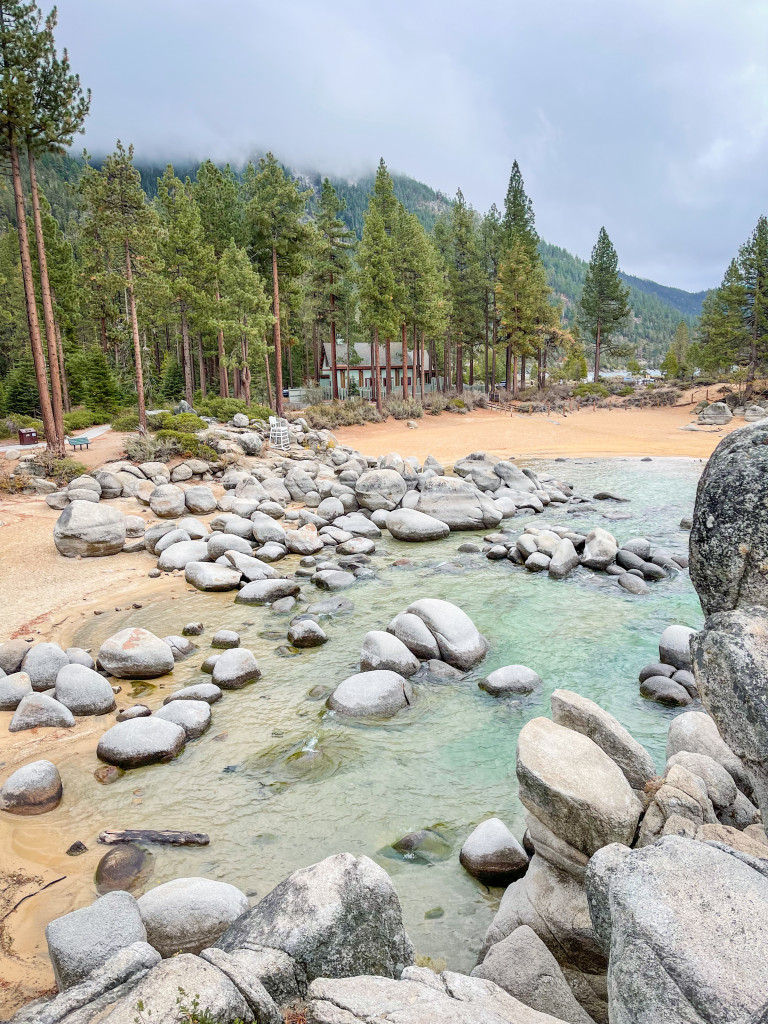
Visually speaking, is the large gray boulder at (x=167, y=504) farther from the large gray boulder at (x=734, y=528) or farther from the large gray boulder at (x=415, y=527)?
the large gray boulder at (x=734, y=528)

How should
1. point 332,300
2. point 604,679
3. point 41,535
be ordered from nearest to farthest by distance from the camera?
point 604,679 → point 41,535 → point 332,300

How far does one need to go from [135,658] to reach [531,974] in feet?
19.6

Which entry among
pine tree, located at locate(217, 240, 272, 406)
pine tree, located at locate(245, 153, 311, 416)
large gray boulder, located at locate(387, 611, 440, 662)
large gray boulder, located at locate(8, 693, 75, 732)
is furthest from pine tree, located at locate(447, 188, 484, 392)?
large gray boulder, located at locate(8, 693, 75, 732)

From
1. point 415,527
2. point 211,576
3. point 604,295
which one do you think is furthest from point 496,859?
point 604,295

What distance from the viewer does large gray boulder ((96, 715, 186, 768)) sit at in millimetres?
6004

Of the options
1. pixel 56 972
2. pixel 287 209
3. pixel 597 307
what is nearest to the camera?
pixel 56 972

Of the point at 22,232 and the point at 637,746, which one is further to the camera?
the point at 22,232

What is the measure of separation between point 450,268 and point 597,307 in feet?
54.0

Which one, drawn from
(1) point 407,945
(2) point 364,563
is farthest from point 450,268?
(1) point 407,945

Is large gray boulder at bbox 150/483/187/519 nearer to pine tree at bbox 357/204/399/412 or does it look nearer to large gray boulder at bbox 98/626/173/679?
large gray boulder at bbox 98/626/173/679

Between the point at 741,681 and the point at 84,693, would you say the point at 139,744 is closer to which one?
the point at 84,693

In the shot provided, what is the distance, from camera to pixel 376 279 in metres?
35.7

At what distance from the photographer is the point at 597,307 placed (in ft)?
183

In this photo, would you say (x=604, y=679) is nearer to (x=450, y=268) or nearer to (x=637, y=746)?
(x=637, y=746)
